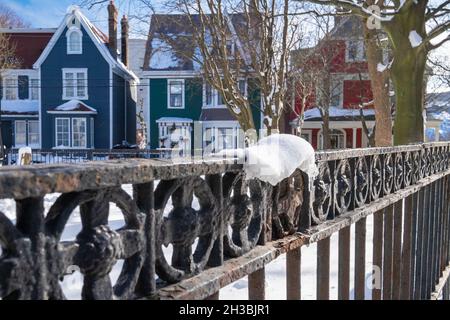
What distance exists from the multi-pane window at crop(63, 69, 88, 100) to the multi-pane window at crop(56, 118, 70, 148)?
150 cm

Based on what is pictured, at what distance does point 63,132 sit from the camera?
29.5 meters

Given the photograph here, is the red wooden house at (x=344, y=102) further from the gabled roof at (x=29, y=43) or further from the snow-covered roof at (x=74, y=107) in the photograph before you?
the gabled roof at (x=29, y=43)

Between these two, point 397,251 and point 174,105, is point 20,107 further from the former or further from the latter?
point 397,251

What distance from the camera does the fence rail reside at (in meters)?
0.95

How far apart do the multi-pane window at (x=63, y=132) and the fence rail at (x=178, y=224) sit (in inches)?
1112

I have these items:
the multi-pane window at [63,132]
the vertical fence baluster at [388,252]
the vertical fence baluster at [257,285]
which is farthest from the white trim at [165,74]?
the vertical fence baluster at [257,285]

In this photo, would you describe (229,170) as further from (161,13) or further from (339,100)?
(339,100)

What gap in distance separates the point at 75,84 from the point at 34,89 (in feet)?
11.7

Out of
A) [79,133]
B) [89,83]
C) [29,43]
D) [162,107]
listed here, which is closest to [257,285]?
[162,107]

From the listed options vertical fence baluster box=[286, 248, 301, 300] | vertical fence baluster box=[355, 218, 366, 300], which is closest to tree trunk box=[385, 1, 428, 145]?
vertical fence baluster box=[355, 218, 366, 300]

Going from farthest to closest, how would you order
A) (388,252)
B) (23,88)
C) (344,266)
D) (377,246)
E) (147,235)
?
1. (23,88)
2. (388,252)
3. (377,246)
4. (344,266)
5. (147,235)

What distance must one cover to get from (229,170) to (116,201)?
0.50 m

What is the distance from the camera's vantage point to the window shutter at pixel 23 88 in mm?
31562

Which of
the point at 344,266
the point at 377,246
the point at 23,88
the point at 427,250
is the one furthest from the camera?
the point at 23,88
